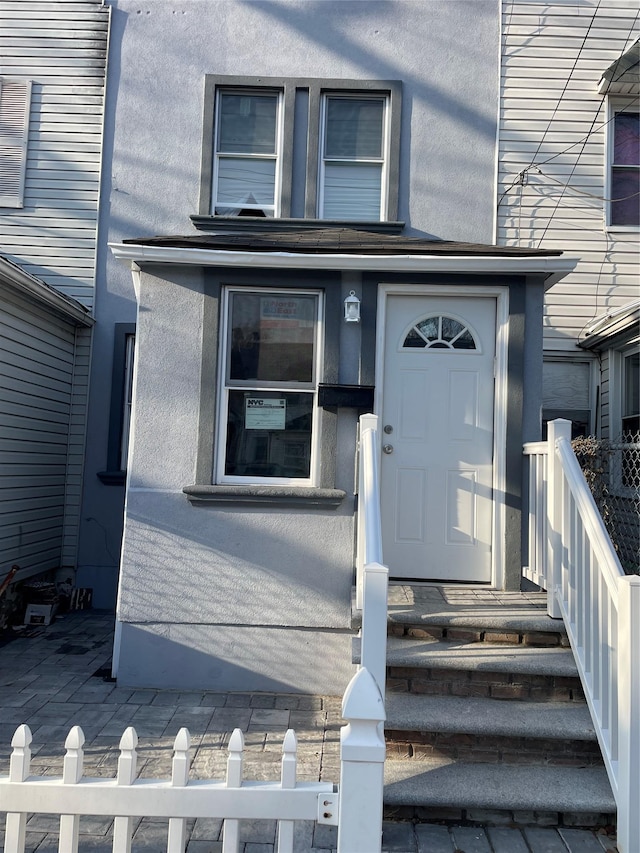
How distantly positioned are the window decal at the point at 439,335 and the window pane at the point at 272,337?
804 mm

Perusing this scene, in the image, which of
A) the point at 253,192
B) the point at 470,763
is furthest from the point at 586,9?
the point at 470,763

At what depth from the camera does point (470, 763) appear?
136 inches

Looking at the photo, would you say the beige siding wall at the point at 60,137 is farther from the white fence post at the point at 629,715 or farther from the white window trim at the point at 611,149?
the white fence post at the point at 629,715

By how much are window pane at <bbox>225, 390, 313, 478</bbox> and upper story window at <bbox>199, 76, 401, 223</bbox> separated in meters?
3.14

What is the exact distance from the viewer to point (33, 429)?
698 centimetres

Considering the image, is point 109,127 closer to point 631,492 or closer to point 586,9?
point 586,9

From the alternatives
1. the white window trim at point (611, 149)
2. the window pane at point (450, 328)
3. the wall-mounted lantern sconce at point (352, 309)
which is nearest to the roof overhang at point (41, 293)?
the wall-mounted lantern sconce at point (352, 309)

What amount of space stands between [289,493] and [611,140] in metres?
6.00

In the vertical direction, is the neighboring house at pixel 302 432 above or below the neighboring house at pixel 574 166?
below

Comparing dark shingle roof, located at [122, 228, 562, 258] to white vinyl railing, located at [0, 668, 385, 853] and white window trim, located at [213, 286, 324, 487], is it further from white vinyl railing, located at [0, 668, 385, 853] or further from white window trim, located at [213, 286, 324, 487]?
white vinyl railing, located at [0, 668, 385, 853]

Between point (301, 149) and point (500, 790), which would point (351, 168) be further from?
point (500, 790)

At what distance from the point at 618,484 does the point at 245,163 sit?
17.9 feet

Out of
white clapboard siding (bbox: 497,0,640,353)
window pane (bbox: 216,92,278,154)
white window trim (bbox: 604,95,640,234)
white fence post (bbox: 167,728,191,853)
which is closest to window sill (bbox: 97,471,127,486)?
window pane (bbox: 216,92,278,154)

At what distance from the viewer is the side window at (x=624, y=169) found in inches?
300
